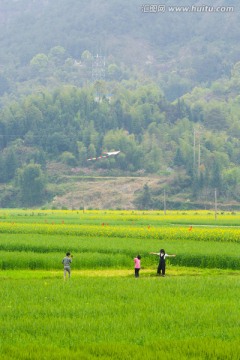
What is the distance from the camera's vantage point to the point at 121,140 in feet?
573

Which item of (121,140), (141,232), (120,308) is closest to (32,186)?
(121,140)

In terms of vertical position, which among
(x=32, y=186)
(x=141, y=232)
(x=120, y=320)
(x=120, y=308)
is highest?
(x=32, y=186)

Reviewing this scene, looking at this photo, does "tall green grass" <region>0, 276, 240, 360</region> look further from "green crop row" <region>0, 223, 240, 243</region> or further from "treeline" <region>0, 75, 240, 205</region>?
"treeline" <region>0, 75, 240, 205</region>

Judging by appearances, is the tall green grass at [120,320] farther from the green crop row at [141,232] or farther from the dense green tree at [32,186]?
the dense green tree at [32,186]

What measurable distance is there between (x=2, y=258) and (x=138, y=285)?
11.3m

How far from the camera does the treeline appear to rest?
152 metres

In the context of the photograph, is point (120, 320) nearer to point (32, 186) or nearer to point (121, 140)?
point (32, 186)

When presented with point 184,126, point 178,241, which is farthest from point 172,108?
point 178,241

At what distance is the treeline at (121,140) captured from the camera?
151500 mm

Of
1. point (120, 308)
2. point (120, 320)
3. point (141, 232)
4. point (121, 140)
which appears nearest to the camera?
point (120, 320)

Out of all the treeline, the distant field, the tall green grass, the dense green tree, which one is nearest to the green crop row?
the distant field

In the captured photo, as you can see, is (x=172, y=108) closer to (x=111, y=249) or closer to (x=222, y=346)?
(x=111, y=249)

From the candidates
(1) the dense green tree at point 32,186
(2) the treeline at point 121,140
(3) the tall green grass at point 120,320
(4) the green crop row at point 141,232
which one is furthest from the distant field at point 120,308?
(2) the treeline at point 121,140

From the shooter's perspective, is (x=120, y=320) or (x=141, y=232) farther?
(x=141, y=232)
